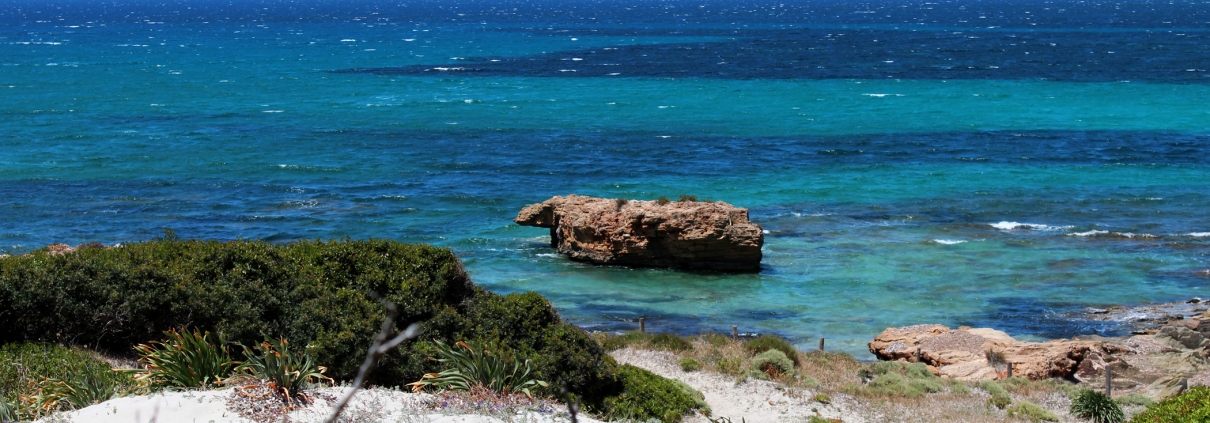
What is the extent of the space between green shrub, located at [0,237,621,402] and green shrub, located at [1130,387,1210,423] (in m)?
7.62

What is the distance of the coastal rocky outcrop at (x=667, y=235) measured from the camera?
3519 cm

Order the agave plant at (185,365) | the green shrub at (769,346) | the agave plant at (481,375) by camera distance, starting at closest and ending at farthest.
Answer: the agave plant at (185,365) → the agave plant at (481,375) → the green shrub at (769,346)

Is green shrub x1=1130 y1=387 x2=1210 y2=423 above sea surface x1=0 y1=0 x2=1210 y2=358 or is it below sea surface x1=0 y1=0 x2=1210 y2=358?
above

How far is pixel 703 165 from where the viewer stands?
56250 millimetres

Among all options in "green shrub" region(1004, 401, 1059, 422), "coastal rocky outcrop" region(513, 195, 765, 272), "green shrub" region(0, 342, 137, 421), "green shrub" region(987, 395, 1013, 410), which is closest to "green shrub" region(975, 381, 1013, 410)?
"green shrub" region(987, 395, 1013, 410)

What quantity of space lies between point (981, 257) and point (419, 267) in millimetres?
25752

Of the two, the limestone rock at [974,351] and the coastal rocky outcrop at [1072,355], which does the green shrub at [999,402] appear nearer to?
the limestone rock at [974,351]

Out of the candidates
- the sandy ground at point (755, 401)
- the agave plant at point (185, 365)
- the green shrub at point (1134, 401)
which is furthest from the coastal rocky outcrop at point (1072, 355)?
the agave plant at point (185, 365)

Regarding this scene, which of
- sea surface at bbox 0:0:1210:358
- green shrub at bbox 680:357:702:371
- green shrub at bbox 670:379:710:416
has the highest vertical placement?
green shrub at bbox 670:379:710:416

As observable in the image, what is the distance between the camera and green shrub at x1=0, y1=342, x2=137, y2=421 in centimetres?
1310

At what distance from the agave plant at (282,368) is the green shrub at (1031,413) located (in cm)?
1257

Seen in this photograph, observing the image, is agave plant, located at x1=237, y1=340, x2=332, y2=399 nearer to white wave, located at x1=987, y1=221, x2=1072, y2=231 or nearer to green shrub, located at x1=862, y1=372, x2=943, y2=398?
green shrub, located at x1=862, y1=372, x2=943, y2=398

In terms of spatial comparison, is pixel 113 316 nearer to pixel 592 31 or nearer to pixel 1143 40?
pixel 1143 40

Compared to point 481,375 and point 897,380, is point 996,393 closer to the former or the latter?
point 897,380
